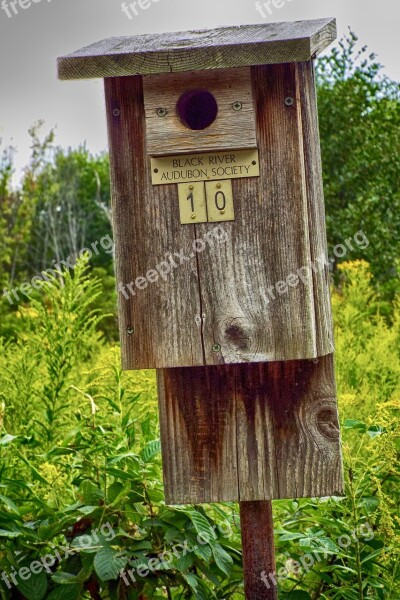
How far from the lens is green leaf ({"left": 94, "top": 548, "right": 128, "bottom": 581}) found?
2939 mm

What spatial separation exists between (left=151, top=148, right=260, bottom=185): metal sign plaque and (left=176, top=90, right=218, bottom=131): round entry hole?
0.35ft

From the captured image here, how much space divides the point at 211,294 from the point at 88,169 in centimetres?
2787

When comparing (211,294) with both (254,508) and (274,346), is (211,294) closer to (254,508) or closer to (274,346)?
(274,346)

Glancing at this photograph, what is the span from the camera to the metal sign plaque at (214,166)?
9.60ft

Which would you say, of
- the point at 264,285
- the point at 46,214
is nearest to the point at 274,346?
the point at 264,285

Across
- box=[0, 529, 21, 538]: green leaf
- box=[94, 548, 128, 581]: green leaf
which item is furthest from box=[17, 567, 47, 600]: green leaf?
box=[94, 548, 128, 581]: green leaf

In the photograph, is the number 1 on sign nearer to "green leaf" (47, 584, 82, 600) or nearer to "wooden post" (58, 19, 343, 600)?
"wooden post" (58, 19, 343, 600)

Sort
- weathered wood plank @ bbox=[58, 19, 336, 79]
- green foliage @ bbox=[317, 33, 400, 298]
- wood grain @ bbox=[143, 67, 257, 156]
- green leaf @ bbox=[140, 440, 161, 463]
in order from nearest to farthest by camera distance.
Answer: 1. weathered wood plank @ bbox=[58, 19, 336, 79]
2. wood grain @ bbox=[143, 67, 257, 156]
3. green leaf @ bbox=[140, 440, 161, 463]
4. green foliage @ bbox=[317, 33, 400, 298]

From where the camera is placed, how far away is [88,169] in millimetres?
30359

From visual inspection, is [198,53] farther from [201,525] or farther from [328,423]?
[201,525]

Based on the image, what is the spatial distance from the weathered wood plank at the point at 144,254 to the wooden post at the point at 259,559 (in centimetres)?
58

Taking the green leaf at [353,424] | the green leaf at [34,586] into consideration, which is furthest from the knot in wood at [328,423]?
the green leaf at [34,586]

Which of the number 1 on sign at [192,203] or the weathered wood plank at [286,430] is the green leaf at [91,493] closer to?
the weathered wood plank at [286,430]

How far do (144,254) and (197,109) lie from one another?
0.49m
